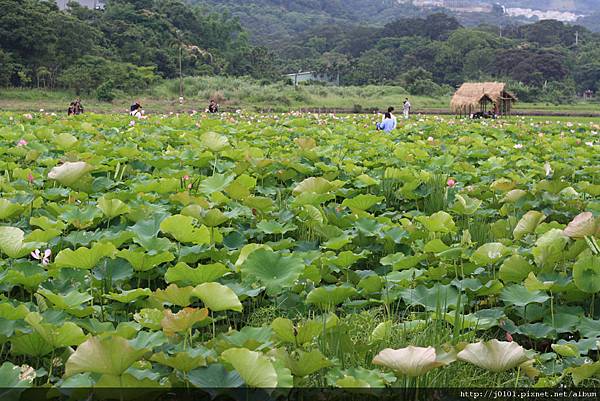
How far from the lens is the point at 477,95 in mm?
23812

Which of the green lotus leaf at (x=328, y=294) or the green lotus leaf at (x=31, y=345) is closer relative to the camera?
the green lotus leaf at (x=31, y=345)

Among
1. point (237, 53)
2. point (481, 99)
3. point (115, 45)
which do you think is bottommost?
point (481, 99)

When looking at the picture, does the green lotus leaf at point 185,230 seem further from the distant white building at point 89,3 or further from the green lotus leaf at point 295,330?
the distant white building at point 89,3

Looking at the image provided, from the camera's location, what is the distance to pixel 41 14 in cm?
3188

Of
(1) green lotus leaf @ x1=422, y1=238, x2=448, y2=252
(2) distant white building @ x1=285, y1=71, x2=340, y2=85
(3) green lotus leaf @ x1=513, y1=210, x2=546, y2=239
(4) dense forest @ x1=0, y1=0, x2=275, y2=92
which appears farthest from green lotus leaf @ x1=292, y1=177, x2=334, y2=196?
(2) distant white building @ x1=285, y1=71, x2=340, y2=85

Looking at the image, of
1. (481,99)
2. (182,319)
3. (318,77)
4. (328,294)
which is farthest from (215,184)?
(318,77)

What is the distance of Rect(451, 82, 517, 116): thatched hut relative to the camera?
2348cm

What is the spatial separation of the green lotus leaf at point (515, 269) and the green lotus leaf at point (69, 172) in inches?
64.6

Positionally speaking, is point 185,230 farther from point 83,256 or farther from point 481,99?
point 481,99

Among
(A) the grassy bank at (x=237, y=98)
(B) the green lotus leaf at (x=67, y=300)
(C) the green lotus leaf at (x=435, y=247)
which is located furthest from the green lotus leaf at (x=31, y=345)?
(A) the grassy bank at (x=237, y=98)

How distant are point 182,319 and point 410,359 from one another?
484 millimetres

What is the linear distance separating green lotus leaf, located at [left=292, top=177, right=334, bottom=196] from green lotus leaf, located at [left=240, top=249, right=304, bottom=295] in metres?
0.96

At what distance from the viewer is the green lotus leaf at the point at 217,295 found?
1.53 m

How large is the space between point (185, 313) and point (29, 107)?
84.1 ft
